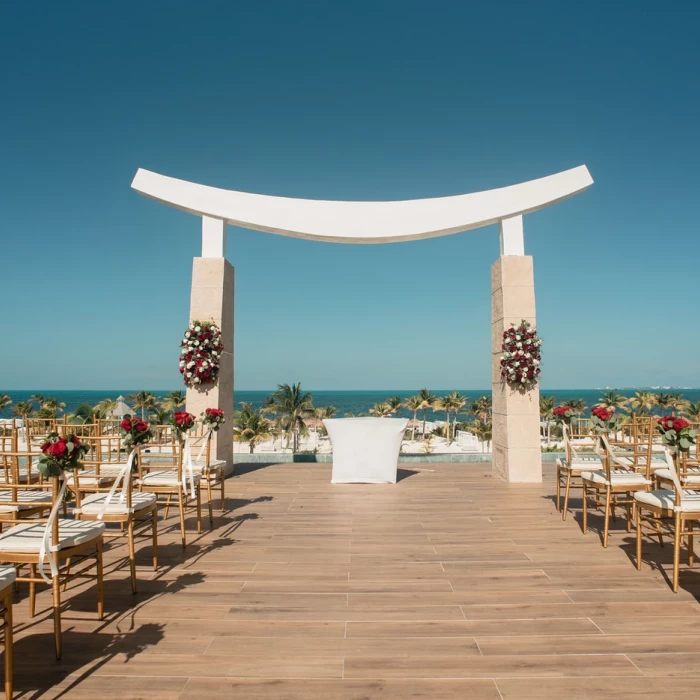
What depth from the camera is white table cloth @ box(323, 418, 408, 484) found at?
689 centimetres

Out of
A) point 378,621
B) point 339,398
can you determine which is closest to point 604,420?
point 378,621

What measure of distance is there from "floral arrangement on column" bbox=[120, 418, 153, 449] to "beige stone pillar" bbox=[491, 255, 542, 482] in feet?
17.9

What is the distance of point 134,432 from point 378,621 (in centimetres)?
200

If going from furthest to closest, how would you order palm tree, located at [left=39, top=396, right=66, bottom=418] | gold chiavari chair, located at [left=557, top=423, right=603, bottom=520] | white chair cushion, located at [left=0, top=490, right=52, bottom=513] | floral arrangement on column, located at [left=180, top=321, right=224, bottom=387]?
palm tree, located at [left=39, top=396, right=66, bottom=418] → floral arrangement on column, located at [left=180, top=321, right=224, bottom=387] → gold chiavari chair, located at [left=557, top=423, right=603, bottom=520] → white chair cushion, located at [left=0, top=490, right=52, bottom=513]

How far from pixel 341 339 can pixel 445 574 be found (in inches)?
1693

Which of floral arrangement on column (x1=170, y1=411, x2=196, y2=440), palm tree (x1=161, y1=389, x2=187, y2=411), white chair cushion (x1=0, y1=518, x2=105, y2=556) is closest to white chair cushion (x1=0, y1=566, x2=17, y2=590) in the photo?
white chair cushion (x1=0, y1=518, x2=105, y2=556)

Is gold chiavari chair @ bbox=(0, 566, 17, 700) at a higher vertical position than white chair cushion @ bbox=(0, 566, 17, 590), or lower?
lower

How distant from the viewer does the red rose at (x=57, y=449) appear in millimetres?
2262

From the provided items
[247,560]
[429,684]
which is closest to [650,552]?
[429,684]

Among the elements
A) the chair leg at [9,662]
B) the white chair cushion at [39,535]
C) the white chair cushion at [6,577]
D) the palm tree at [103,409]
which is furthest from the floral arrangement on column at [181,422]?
the palm tree at [103,409]

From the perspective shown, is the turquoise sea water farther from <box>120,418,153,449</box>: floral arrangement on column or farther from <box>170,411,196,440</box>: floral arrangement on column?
<box>120,418,153,449</box>: floral arrangement on column

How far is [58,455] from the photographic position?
7.50 feet

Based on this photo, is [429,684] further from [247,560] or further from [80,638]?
[247,560]

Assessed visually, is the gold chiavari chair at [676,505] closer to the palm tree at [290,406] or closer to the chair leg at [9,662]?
the chair leg at [9,662]
